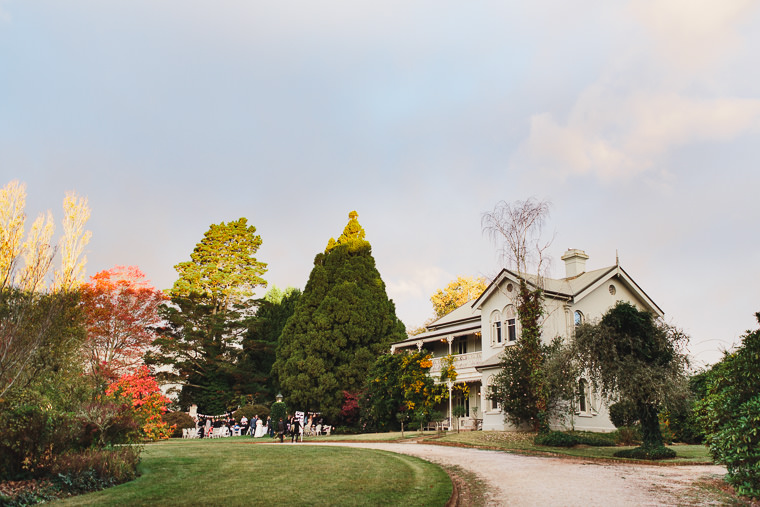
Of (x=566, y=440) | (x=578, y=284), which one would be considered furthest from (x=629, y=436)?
(x=578, y=284)

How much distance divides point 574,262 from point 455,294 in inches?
875

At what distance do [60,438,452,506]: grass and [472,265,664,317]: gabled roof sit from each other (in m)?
15.4

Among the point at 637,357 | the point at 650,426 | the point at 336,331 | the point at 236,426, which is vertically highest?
the point at 336,331

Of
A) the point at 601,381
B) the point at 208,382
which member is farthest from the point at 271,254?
the point at 601,381

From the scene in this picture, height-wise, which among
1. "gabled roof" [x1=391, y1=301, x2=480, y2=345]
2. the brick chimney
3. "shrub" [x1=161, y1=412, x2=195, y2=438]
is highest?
the brick chimney

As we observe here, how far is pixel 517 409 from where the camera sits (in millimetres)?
24562

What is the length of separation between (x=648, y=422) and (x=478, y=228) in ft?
38.6

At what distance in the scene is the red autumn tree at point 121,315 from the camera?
3441 cm

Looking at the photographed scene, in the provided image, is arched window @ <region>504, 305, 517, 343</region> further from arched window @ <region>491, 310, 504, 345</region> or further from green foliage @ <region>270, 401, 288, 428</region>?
green foliage @ <region>270, 401, 288, 428</region>

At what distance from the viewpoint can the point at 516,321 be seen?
94.2 feet

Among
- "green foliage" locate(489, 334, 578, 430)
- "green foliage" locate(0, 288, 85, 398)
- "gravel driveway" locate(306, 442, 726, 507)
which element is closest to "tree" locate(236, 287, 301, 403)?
"green foliage" locate(489, 334, 578, 430)

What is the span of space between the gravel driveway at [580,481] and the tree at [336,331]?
61.2ft

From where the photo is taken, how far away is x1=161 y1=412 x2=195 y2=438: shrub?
1184 inches

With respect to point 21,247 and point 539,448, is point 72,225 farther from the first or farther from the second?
point 539,448
